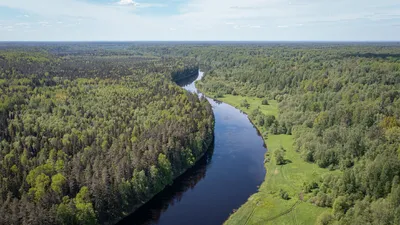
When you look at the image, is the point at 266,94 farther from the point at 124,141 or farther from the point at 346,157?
the point at 124,141

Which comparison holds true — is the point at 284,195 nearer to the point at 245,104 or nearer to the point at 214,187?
the point at 214,187

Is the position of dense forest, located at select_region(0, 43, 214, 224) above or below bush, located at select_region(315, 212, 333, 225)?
above

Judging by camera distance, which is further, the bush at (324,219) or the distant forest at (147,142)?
the distant forest at (147,142)

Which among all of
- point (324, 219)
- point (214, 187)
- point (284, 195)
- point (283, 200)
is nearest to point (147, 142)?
point (214, 187)

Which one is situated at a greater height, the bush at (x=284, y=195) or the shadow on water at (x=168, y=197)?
the bush at (x=284, y=195)

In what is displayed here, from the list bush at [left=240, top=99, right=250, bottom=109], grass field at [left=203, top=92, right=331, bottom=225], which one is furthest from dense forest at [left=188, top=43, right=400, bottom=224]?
grass field at [left=203, top=92, right=331, bottom=225]

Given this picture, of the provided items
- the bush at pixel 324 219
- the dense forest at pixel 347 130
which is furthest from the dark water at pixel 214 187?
the bush at pixel 324 219

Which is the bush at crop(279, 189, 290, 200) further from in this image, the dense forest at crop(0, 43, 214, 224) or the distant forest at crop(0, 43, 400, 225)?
→ the dense forest at crop(0, 43, 214, 224)

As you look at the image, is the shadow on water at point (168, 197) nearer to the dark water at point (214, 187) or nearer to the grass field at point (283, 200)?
the dark water at point (214, 187)
